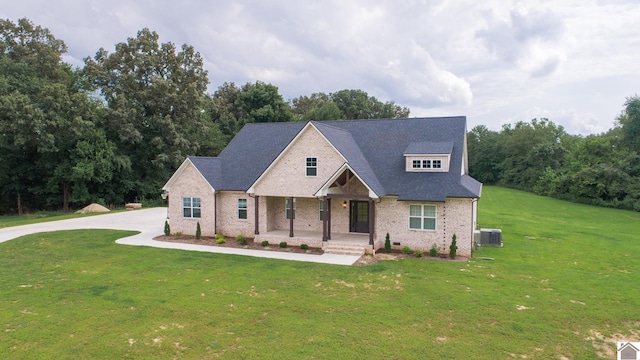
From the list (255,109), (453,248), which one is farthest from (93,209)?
(453,248)

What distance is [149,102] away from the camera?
41.0m

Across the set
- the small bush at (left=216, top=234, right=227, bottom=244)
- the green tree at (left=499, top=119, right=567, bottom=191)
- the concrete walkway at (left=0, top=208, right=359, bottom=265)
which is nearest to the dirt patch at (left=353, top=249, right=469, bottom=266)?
the concrete walkway at (left=0, top=208, right=359, bottom=265)

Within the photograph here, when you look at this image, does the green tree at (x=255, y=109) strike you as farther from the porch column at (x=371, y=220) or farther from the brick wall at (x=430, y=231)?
the porch column at (x=371, y=220)

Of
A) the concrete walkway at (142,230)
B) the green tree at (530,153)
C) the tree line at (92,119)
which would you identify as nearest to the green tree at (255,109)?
the tree line at (92,119)

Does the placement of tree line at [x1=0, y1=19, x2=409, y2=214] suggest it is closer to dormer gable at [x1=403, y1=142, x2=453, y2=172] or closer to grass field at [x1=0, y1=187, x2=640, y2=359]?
grass field at [x1=0, y1=187, x2=640, y2=359]

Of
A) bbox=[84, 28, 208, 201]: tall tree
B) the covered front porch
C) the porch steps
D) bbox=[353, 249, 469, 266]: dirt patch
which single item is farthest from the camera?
bbox=[84, 28, 208, 201]: tall tree

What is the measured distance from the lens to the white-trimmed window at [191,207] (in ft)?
76.0

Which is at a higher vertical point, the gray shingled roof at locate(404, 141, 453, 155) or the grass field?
the gray shingled roof at locate(404, 141, 453, 155)

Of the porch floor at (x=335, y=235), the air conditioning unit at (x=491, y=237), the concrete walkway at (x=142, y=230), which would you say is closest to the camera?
the concrete walkway at (x=142, y=230)

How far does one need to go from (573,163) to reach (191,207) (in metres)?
49.0

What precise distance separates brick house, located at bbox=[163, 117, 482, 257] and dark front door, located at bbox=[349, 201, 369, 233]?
57 millimetres

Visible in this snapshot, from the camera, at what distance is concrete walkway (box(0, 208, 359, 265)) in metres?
18.2

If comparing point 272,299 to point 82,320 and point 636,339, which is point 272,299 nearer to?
point 82,320

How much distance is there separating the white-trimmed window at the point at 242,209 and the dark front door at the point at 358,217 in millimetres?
6296
